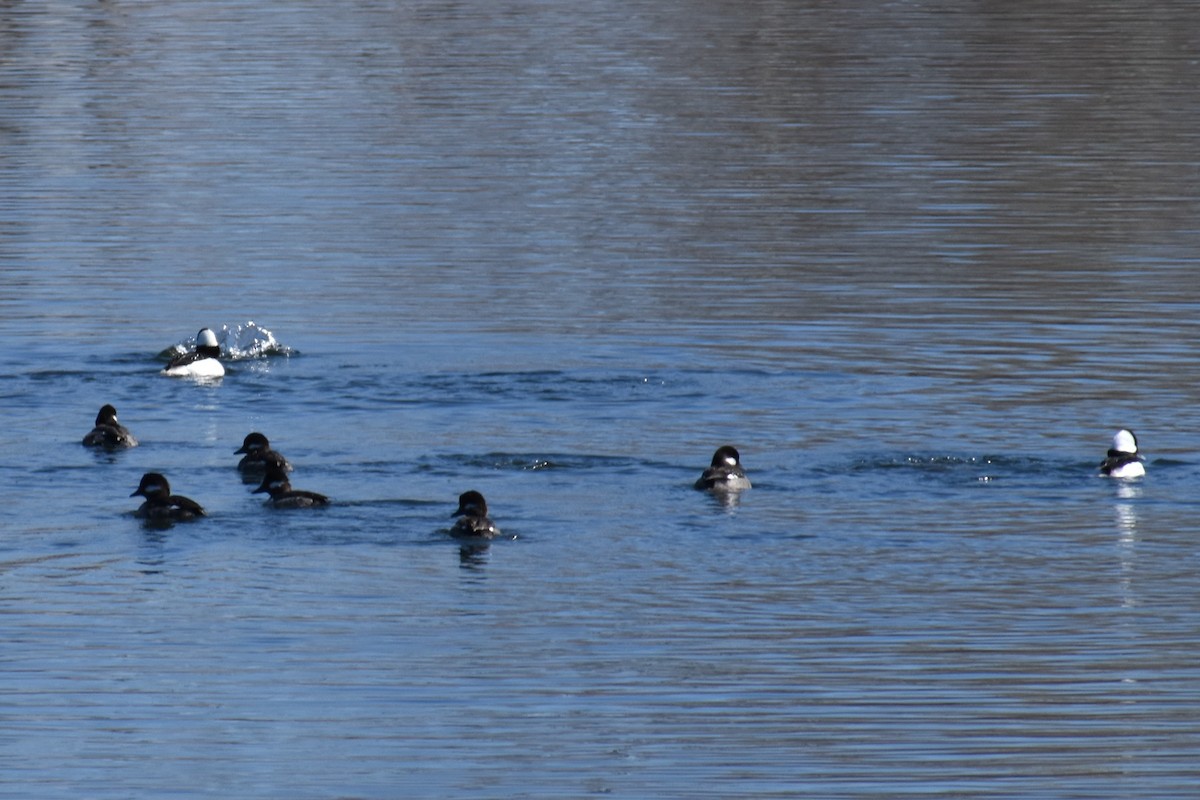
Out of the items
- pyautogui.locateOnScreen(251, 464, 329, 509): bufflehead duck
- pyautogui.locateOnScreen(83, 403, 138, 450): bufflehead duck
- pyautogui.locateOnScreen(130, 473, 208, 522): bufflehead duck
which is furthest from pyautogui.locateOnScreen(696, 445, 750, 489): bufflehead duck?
pyautogui.locateOnScreen(83, 403, 138, 450): bufflehead duck

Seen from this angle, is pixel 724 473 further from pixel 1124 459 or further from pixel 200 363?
pixel 200 363

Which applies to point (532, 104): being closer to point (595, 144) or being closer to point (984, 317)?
point (595, 144)

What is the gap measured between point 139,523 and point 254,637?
10.1ft

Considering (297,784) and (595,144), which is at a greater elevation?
(595,144)

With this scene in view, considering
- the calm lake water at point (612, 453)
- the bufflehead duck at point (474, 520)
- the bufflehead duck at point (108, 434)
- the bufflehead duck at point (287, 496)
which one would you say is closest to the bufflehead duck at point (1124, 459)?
the calm lake water at point (612, 453)

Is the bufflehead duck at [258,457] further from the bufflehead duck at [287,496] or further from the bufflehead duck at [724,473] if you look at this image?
the bufflehead duck at [724,473]

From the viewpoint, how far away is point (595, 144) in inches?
1617

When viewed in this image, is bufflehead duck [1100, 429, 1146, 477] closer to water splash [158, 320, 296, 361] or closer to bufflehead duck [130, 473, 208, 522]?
bufflehead duck [130, 473, 208, 522]

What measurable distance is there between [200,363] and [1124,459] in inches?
363

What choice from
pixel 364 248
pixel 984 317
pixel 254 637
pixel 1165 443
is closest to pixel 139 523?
pixel 254 637

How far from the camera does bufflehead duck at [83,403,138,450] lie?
789 inches

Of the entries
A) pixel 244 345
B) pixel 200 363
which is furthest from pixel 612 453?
pixel 244 345

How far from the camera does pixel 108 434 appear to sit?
20.0 m

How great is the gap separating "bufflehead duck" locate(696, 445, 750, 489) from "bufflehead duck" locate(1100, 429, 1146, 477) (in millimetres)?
2960
